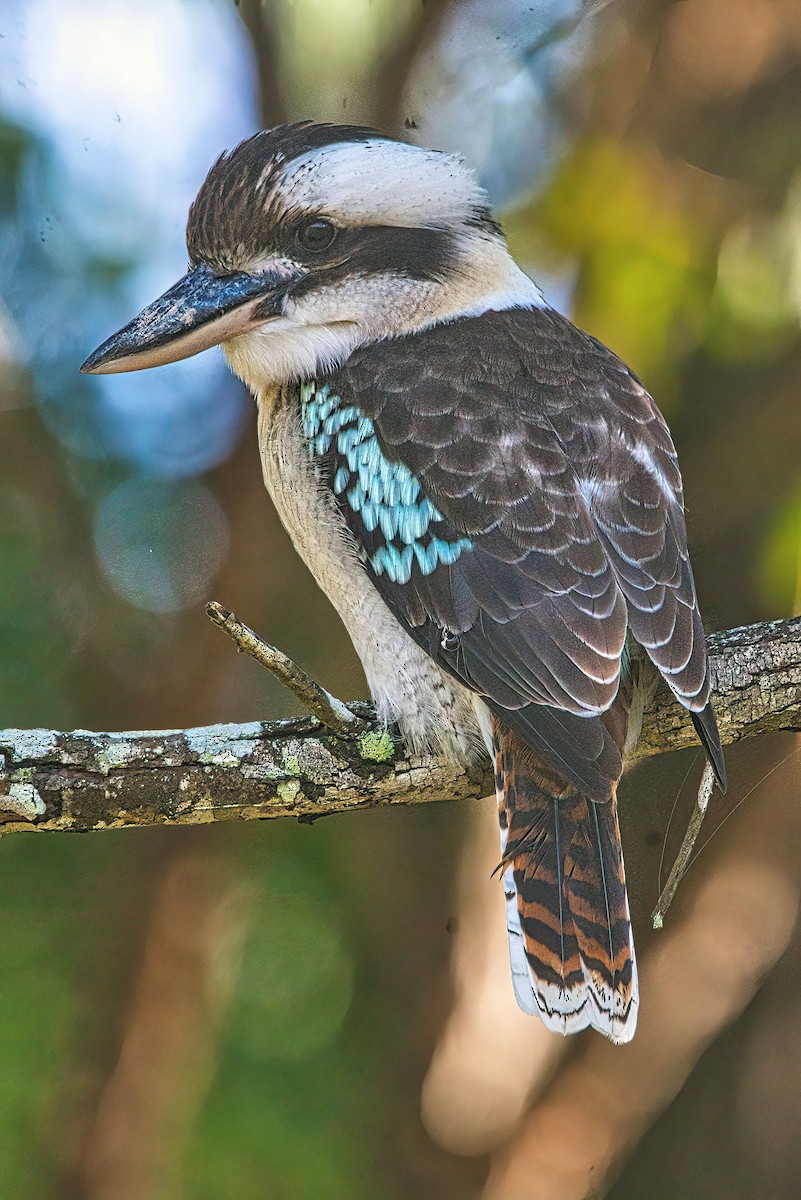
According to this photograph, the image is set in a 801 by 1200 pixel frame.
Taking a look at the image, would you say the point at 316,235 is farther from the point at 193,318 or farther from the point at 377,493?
the point at 377,493

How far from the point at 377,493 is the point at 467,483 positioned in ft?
0.42

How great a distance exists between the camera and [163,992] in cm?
200

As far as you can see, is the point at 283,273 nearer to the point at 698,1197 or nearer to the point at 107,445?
the point at 107,445

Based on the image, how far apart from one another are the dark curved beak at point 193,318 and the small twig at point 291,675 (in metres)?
0.41

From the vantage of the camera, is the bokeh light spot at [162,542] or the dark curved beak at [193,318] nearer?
the dark curved beak at [193,318]

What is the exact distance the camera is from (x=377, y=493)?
1.33m

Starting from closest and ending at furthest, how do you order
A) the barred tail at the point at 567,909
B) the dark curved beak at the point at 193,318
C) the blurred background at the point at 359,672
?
the barred tail at the point at 567,909 → the dark curved beak at the point at 193,318 → the blurred background at the point at 359,672

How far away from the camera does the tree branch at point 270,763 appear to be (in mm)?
1239

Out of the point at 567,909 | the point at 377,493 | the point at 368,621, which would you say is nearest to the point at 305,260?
the point at 377,493

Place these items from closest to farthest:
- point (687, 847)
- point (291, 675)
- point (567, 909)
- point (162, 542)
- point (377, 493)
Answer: point (291, 675), point (567, 909), point (377, 493), point (687, 847), point (162, 542)

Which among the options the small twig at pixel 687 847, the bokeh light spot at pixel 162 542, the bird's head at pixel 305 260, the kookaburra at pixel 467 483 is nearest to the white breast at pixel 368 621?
the kookaburra at pixel 467 483

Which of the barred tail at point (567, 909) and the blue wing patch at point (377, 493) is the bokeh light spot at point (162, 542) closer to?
the blue wing patch at point (377, 493)

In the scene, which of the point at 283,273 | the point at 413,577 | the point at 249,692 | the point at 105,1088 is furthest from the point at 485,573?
the point at 105,1088

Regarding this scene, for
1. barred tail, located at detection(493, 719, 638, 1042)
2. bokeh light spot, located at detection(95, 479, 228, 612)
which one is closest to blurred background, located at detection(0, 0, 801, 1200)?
bokeh light spot, located at detection(95, 479, 228, 612)
